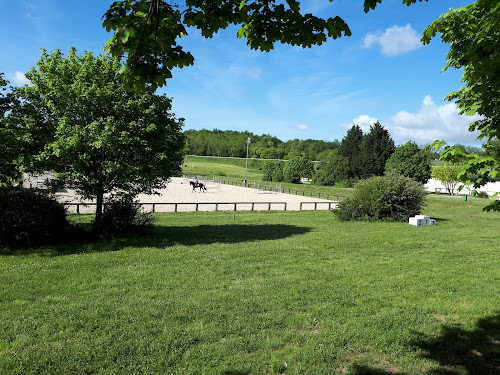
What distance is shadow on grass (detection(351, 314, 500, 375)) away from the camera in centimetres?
423

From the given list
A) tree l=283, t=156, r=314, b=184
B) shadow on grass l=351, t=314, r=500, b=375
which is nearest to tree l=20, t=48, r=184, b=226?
shadow on grass l=351, t=314, r=500, b=375

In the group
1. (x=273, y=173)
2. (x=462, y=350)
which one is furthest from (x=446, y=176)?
(x=462, y=350)

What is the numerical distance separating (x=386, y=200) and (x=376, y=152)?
55.1 meters

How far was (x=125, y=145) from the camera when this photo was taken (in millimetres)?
12148

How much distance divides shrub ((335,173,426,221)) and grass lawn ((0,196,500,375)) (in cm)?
922

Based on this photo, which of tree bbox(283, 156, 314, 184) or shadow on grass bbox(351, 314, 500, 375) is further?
tree bbox(283, 156, 314, 184)

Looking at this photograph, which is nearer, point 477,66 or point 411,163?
point 477,66

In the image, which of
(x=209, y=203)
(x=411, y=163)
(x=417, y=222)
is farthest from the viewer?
(x=411, y=163)

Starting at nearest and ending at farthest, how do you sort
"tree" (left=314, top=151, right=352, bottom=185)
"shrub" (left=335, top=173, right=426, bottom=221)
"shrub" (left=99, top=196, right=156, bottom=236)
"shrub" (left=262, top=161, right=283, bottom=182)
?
"shrub" (left=99, top=196, right=156, bottom=236)
"shrub" (left=335, top=173, right=426, bottom=221)
"tree" (left=314, top=151, right=352, bottom=185)
"shrub" (left=262, top=161, right=283, bottom=182)

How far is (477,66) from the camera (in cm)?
398

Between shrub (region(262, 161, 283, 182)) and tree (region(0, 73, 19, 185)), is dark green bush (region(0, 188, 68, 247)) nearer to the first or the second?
tree (region(0, 73, 19, 185))

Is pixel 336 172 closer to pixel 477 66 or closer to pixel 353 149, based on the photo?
pixel 353 149

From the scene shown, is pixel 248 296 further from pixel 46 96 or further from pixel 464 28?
pixel 46 96

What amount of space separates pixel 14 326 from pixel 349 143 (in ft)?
263
